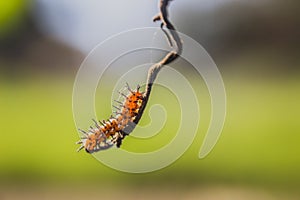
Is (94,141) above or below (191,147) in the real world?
below

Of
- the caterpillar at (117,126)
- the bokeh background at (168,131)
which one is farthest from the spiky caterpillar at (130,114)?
the bokeh background at (168,131)

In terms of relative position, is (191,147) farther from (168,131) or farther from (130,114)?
(130,114)

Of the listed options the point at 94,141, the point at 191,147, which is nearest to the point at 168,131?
the point at 191,147

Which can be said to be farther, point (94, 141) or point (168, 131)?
point (168, 131)

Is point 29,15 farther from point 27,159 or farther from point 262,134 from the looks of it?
point 262,134

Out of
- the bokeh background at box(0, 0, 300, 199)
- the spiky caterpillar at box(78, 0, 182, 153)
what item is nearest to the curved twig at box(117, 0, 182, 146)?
the spiky caterpillar at box(78, 0, 182, 153)

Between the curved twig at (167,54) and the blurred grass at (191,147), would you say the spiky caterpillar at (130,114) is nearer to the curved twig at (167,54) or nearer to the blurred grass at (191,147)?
the curved twig at (167,54)

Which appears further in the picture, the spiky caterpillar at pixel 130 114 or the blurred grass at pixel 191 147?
the blurred grass at pixel 191 147
